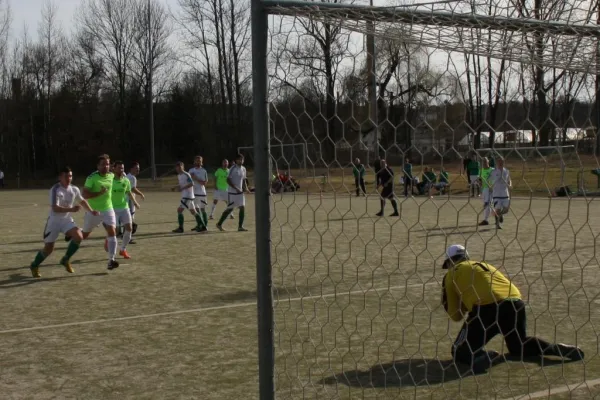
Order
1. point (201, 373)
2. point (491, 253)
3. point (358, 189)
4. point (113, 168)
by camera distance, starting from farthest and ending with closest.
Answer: point (113, 168), point (491, 253), point (201, 373), point (358, 189)

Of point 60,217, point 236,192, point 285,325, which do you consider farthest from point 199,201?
point 285,325

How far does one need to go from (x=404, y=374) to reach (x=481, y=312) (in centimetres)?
78

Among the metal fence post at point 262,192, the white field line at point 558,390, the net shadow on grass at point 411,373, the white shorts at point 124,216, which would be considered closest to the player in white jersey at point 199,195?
the white shorts at point 124,216

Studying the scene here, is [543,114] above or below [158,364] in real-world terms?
above

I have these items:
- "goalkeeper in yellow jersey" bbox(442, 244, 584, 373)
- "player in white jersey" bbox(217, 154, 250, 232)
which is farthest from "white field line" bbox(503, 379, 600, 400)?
"player in white jersey" bbox(217, 154, 250, 232)

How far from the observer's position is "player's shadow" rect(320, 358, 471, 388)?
5.74 metres

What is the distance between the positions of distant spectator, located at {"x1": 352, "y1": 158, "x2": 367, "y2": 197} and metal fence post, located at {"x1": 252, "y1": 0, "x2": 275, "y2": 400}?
1.55 feet

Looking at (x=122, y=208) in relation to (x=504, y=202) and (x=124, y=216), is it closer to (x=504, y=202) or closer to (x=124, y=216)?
(x=124, y=216)

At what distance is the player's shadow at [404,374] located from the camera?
574 cm

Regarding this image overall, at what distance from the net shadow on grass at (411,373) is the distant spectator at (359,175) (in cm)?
177

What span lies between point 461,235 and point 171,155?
51731 mm

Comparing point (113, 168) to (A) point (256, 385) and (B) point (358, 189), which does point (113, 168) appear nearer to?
(A) point (256, 385)

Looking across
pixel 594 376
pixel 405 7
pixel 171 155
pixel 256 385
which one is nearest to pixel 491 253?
pixel 594 376

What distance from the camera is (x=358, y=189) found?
4.57 meters
